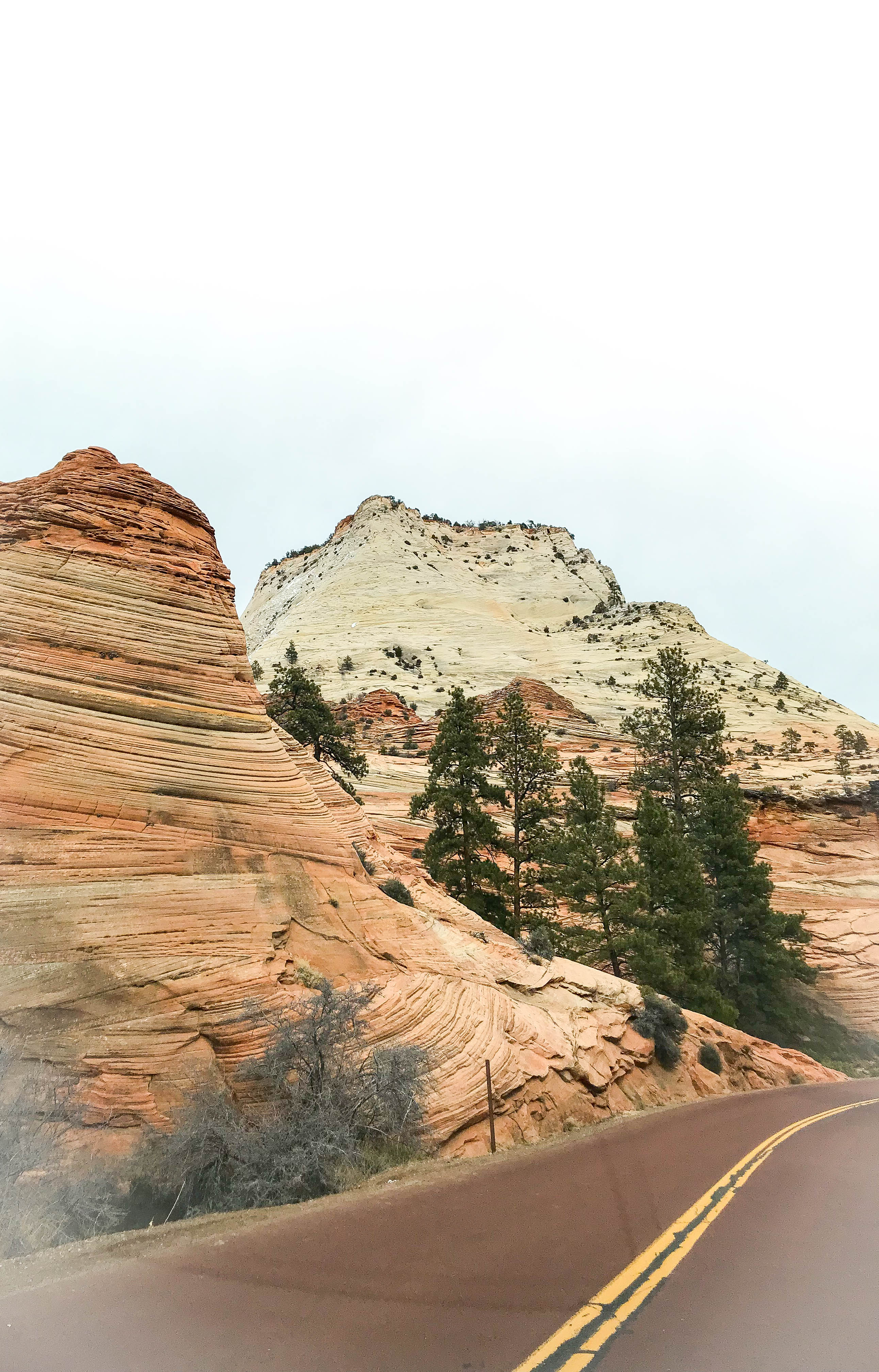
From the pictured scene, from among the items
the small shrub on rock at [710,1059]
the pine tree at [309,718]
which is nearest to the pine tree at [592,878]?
the small shrub on rock at [710,1059]

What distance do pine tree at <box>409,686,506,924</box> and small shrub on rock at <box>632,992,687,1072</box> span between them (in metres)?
7.32

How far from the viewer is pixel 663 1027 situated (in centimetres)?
1773

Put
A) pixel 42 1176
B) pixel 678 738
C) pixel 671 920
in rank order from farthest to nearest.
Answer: pixel 678 738 < pixel 671 920 < pixel 42 1176

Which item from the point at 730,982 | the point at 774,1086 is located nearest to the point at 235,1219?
the point at 774,1086

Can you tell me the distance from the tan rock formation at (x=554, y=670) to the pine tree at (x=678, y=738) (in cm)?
505

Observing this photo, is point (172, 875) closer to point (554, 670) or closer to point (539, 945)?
point (539, 945)

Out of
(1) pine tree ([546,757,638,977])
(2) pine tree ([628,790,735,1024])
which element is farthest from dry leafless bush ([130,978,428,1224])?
(1) pine tree ([546,757,638,977])

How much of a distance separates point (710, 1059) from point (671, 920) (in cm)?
657

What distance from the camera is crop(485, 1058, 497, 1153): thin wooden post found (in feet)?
34.8

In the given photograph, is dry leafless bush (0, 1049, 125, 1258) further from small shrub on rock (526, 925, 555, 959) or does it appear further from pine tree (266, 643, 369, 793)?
pine tree (266, 643, 369, 793)

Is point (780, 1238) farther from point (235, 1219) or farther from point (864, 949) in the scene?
point (864, 949)

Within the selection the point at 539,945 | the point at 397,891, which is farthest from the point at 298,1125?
the point at 539,945

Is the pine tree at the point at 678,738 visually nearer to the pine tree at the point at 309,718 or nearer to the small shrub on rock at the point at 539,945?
the pine tree at the point at 309,718

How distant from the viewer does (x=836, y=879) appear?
35.8 m
